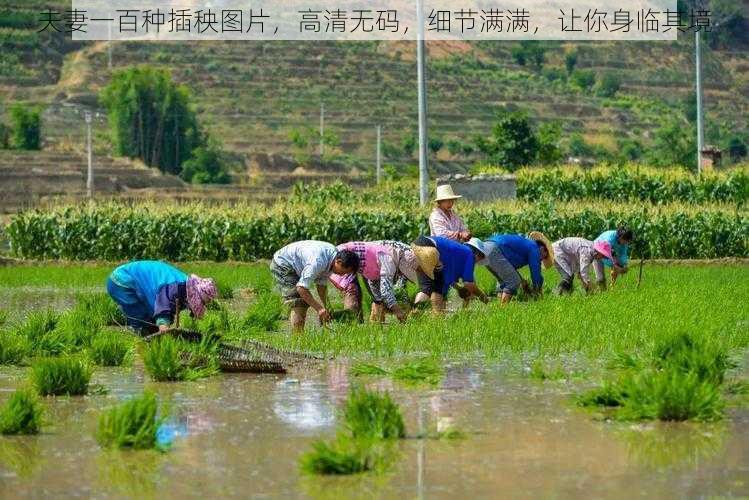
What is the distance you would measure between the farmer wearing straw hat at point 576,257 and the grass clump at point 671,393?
372 inches

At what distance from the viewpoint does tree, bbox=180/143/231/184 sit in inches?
3514

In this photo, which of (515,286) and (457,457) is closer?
(457,457)

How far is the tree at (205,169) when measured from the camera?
293 ft

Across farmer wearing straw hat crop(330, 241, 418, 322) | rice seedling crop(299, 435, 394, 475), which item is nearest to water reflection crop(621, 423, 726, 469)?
rice seedling crop(299, 435, 394, 475)

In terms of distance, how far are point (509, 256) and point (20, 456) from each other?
451 inches

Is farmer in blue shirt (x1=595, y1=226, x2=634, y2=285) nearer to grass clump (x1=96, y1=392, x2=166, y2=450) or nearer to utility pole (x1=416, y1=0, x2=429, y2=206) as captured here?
grass clump (x1=96, y1=392, x2=166, y2=450)

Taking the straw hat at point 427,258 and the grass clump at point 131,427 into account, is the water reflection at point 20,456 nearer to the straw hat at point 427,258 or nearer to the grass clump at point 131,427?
the grass clump at point 131,427

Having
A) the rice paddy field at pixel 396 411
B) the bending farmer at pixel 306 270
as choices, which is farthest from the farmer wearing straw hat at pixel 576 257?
the bending farmer at pixel 306 270

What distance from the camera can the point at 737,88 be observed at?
12019 cm

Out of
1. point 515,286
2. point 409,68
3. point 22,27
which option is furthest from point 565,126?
point 515,286

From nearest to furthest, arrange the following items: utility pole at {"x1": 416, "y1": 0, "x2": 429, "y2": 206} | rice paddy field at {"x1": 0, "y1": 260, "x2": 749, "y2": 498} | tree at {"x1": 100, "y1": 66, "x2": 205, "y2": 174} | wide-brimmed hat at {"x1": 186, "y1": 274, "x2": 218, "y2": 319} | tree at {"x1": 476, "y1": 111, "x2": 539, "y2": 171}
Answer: rice paddy field at {"x1": 0, "y1": 260, "x2": 749, "y2": 498} → wide-brimmed hat at {"x1": 186, "y1": 274, "x2": 218, "y2": 319} → utility pole at {"x1": 416, "y1": 0, "x2": 429, "y2": 206} → tree at {"x1": 476, "y1": 111, "x2": 539, "y2": 171} → tree at {"x1": 100, "y1": 66, "x2": 205, "y2": 174}

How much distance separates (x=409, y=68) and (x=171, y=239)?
7850 cm

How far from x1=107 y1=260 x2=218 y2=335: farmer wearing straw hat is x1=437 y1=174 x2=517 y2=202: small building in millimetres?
26974

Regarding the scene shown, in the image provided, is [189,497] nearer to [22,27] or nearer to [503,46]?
[22,27]
